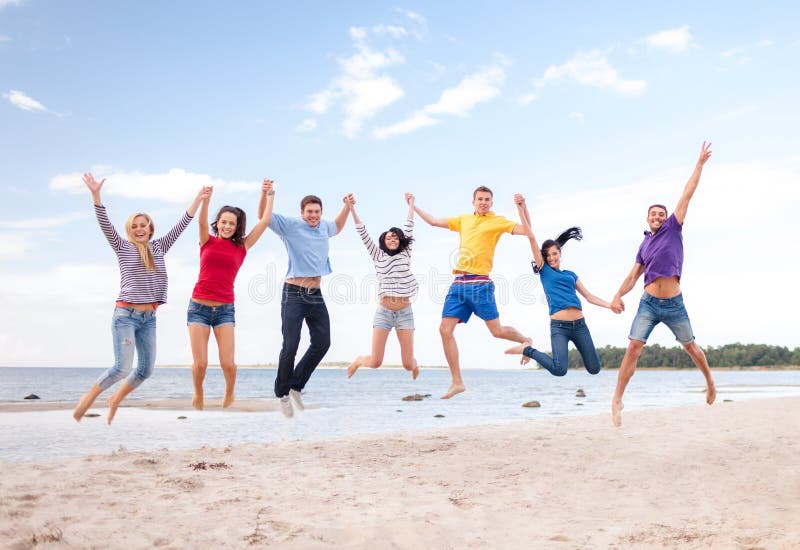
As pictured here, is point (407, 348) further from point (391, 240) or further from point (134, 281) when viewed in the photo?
point (134, 281)

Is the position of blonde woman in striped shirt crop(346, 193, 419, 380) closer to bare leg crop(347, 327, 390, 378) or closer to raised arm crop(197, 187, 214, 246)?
bare leg crop(347, 327, 390, 378)

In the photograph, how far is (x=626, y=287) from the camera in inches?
408

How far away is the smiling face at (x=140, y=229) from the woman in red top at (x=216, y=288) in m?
0.74

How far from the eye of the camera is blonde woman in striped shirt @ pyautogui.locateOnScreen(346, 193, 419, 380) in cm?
1084

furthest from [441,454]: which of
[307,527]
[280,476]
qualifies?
[307,527]

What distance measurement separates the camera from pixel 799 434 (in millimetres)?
16953

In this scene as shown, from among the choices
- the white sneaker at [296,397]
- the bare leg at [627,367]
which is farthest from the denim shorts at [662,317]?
the white sneaker at [296,397]

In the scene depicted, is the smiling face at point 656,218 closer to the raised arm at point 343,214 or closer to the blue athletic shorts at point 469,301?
the blue athletic shorts at point 469,301

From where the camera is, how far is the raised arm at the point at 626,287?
10305 mm

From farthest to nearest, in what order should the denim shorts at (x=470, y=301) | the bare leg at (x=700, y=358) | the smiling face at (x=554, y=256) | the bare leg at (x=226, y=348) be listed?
the smiling face at (x=554, y=256) → the denim shorts at (x=470, y=301) → the bare leg at (x=700, y=358) → the bare leg at (x=226, y=348)

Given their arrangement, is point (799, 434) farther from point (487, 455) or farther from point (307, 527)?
point (307, 527)

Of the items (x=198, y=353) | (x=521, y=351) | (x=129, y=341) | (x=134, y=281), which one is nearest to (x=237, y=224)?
(x=134, y=281)

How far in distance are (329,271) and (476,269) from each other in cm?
236

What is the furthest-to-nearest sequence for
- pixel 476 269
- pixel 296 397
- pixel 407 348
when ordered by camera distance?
pixel 407 348 → pixel 476 269 → pixel 296 397
